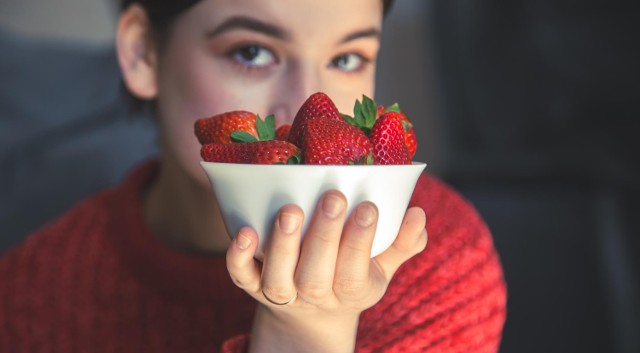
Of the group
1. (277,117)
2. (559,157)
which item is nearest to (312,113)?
(277,117)

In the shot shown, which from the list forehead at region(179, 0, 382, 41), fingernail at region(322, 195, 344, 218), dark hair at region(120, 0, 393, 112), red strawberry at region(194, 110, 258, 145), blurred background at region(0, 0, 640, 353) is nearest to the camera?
fingernail at region(322, 195, 344, 218)

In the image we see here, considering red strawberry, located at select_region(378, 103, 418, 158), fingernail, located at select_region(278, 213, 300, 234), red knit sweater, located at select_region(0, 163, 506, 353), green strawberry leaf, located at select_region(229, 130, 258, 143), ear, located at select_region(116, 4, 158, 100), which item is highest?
ear, located at select_region(116, 4, 158, 100)

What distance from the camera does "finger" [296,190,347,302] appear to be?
49 centimetres

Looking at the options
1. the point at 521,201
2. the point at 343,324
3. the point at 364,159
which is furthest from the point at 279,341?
the point at 521,201

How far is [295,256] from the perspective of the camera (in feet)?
1.68

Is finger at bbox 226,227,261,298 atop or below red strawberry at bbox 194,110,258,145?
below

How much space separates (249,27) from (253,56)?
1.4 inches

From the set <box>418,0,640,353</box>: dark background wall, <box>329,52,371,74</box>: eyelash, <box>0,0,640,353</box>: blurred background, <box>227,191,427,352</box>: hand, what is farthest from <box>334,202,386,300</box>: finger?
<box>418,0,640,353</box>: dark background wall

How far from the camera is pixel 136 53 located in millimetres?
981

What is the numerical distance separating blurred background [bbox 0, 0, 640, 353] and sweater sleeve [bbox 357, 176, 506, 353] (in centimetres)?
85

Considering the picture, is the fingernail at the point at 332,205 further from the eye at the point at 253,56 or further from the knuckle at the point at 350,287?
the eye at the point at 253,56

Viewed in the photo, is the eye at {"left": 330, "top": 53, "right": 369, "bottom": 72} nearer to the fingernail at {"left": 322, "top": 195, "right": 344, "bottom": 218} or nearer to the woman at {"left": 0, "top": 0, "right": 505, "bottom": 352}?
the woman at {"left": 0, "top": 0, "right": 505, "bottom": 352}

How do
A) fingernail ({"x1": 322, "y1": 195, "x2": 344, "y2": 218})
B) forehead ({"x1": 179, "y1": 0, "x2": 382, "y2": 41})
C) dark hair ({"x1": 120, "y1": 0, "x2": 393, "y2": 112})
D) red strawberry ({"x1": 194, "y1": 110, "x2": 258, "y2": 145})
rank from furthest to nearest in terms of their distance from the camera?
dark hair ({"x1": 120, "y1": 0, "x2": 393, "y2": 112}), forehead ({"x1": 179, "y1": 0, "x2": 382, "y2": 41}), red strawberry ({"x1": 194, "y1": 110, "x2": 258, "y2": 145}), fingernail ({"x1": 322, "y1": 195, "x2": 344, "y2": 218})

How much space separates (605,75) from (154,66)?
1.14m
